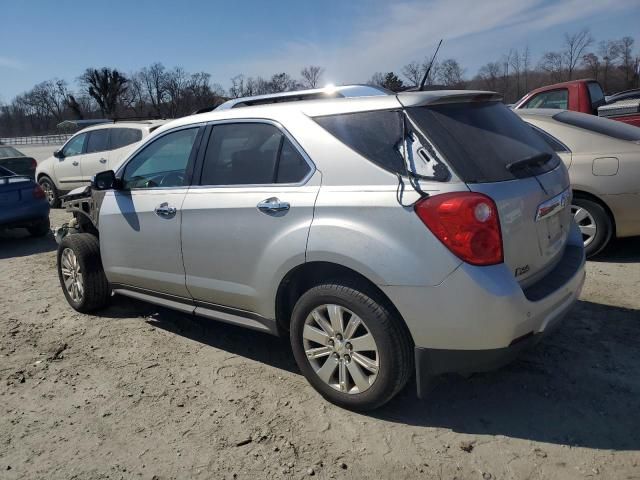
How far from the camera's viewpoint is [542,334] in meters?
2.72

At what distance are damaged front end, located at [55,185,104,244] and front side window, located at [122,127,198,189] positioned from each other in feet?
1.62

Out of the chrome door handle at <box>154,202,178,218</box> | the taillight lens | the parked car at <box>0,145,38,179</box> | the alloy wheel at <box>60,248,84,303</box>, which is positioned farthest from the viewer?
the parked car at <box>0,145,38,179</box>

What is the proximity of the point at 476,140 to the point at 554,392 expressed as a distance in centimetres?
156

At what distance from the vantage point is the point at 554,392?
3.11m

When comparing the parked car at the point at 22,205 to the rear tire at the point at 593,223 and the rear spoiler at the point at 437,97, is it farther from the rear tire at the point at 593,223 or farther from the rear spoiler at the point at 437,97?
the rear tire at the point at 593,223

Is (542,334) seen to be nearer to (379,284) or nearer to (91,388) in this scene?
(379,284)

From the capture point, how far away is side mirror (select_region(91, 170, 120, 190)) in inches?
165

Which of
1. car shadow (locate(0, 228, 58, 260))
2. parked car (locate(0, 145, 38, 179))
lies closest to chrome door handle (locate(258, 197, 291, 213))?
car shadow (locate(0, 228, 58, 260))

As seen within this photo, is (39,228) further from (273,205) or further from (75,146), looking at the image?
(273,205)

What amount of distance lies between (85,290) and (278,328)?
225 cm

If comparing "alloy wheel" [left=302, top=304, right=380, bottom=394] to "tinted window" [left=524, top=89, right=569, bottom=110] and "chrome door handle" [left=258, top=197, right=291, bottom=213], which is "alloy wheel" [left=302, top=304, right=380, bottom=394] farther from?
"tinted window" [left=524, top=89, right=569, bottom=110]

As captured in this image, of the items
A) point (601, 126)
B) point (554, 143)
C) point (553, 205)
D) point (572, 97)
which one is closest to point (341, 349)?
point (553, 205)

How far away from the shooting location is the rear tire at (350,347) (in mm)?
2730

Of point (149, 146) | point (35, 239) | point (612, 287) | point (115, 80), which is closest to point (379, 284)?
point (149, 146)
